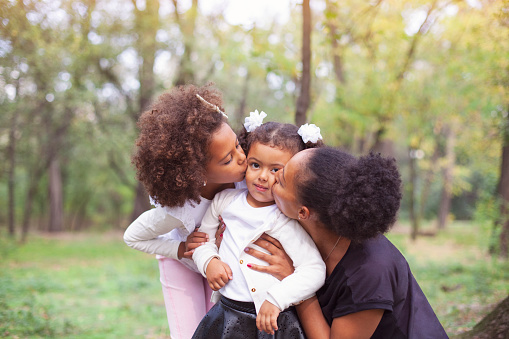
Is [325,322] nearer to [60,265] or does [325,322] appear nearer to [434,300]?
[434,300]

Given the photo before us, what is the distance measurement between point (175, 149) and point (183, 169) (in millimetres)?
119

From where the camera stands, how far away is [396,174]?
2.00 metres

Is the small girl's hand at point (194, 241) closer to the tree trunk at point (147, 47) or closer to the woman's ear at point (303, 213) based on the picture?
the woman's ear at point (303, 213)

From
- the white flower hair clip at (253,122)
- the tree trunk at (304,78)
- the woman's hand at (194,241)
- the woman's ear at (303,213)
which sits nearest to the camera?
the woman's ear at (303,213)

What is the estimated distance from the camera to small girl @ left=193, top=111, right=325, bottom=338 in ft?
6.77

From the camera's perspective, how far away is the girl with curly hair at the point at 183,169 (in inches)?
92.5

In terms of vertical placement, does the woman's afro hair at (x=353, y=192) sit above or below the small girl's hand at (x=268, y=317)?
above

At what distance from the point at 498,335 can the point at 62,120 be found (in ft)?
49.9

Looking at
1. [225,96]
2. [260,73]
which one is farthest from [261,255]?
[260,73]

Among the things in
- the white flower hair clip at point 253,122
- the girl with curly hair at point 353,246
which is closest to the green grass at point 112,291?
the girl with curly hair at point 353,246

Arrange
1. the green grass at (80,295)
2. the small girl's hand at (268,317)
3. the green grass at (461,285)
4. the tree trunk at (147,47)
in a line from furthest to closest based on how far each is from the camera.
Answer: the tree trunk at (147,47)
the green grass at (80,295)
the green grass at (461,285)
the small girl's hand at (268,317)

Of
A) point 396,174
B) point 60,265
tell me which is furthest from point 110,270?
point 396,174

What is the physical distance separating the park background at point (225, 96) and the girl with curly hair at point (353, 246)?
2.99 meters

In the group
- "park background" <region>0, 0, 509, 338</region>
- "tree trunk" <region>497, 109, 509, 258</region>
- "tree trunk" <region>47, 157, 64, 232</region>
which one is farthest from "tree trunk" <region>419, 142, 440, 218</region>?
"tree trunk" <region>47, 157, 64, 232</region>
